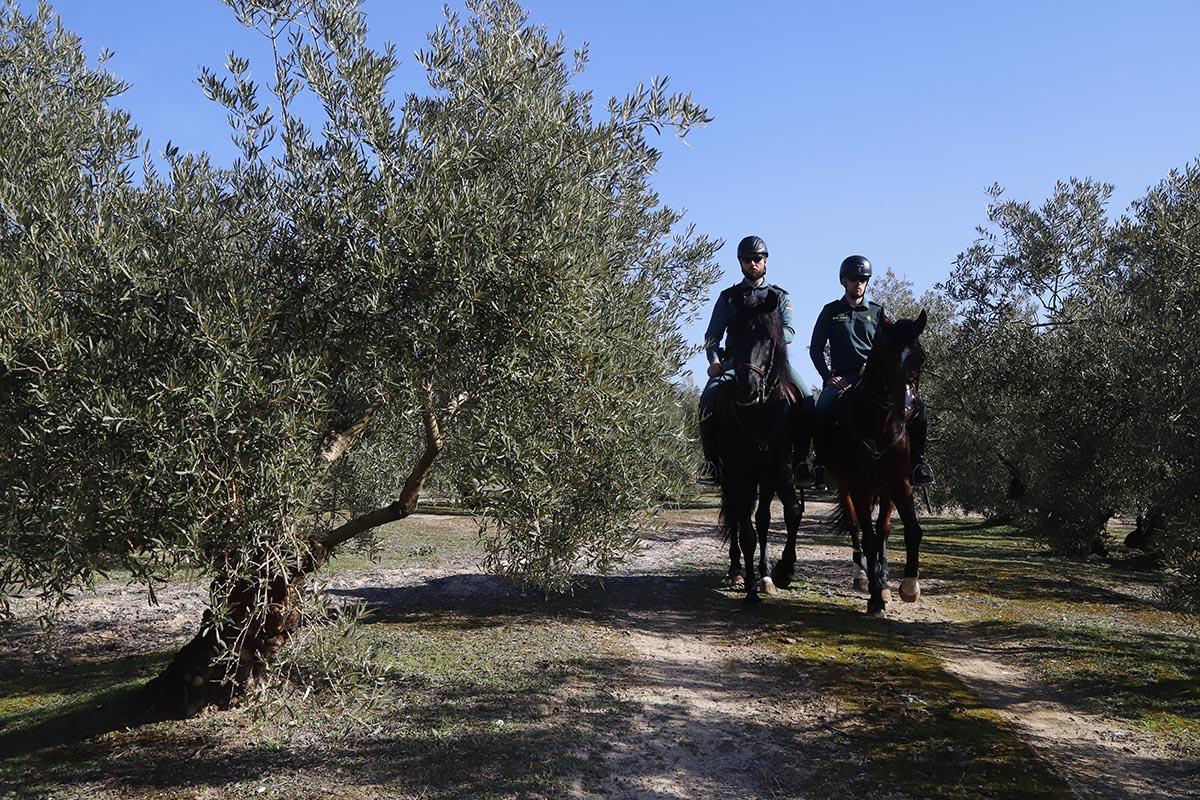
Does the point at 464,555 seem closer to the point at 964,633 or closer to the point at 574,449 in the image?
the point at 964,633

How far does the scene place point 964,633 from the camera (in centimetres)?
1162

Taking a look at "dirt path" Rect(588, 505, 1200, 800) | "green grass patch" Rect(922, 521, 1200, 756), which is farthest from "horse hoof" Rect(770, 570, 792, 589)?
"green grass patch" Rect(922, 521, 1200, 756)

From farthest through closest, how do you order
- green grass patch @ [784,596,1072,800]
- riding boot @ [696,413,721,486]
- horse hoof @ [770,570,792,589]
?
1. horse hoof @ [770,570,792,589]
2. riding boot @ [696,413,721,486]
3. green grass patch @ [784,596,1072,800]

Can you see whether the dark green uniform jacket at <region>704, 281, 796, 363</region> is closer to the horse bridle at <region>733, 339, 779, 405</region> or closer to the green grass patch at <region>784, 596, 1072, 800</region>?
the horse bridle at <region>733, 339, 779, 405</region>

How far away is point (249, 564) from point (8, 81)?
17.0ft

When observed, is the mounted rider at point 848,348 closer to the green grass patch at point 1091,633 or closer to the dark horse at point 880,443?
the dark horse at point 880,443

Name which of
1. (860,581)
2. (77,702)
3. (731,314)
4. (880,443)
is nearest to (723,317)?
(731,314)

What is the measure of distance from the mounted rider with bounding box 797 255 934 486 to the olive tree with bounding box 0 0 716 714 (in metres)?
4.60

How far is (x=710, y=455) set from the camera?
13.5 m

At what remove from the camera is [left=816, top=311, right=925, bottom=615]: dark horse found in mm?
11320

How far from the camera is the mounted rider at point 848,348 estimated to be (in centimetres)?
1266

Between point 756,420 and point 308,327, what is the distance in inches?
269

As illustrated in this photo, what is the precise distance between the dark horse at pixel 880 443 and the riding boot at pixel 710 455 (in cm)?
160

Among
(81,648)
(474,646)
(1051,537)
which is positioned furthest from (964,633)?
(81,648)
